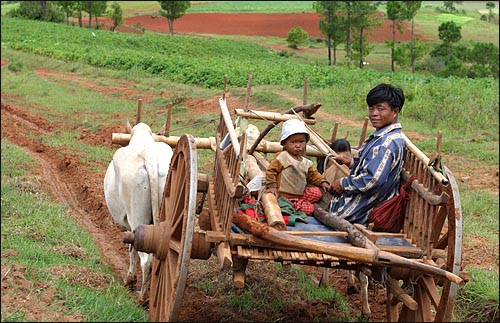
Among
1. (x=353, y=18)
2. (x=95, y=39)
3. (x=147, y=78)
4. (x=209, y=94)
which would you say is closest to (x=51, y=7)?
(x=95, y=39)

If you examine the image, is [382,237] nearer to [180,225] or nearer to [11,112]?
[180,225]

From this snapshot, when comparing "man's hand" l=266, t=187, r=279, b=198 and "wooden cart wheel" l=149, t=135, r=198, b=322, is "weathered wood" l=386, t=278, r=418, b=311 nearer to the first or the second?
"man's hand" l=266, t=187, r=279, b=198

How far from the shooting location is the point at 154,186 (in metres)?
5.34

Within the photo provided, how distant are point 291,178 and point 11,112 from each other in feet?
36.1

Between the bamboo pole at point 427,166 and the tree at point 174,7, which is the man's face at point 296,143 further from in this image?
the tree at point 174,7

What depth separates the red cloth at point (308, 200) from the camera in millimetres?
4766

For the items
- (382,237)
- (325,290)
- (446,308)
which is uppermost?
(382,237)

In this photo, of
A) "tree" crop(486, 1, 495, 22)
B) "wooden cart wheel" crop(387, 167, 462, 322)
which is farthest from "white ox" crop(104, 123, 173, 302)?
"tree" crop(486, 1, 495, 22)

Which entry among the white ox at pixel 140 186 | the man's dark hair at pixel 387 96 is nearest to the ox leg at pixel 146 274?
the white ox at pixel 140 186

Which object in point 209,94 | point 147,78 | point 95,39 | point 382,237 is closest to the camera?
point 382,237

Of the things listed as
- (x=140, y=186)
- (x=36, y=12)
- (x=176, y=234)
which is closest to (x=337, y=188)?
(x=176, y=234)

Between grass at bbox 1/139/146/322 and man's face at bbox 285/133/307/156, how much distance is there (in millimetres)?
1585

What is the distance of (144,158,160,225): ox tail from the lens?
17.5 feet

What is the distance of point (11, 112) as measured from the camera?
14.3 metres
